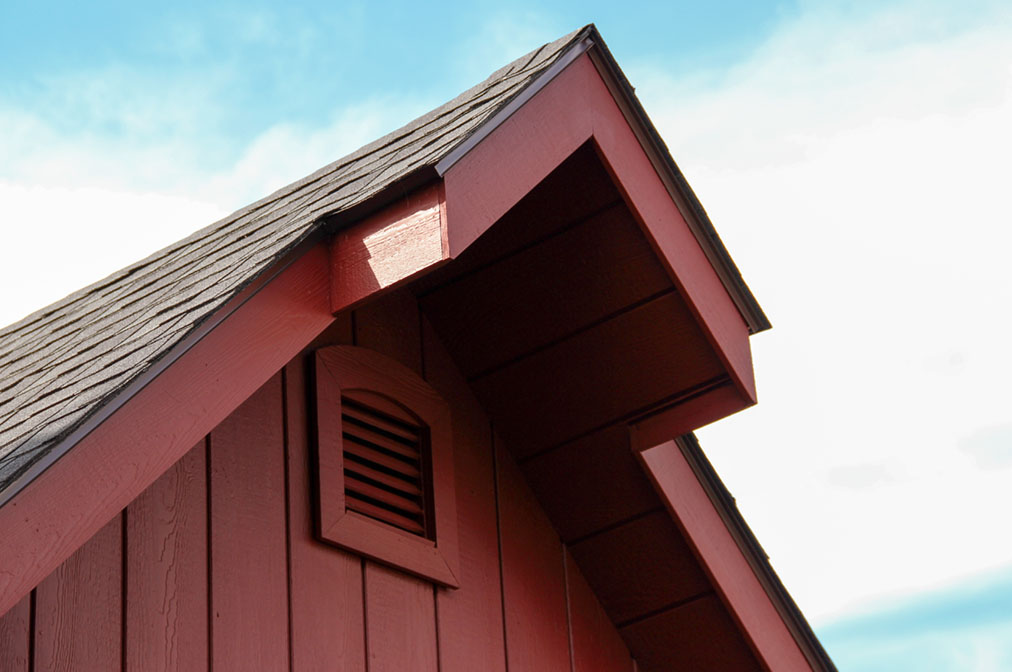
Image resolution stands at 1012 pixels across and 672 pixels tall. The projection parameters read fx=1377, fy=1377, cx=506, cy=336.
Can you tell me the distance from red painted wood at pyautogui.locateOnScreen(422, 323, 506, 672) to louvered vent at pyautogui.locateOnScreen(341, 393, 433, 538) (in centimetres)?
15

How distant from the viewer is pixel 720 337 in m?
3.74

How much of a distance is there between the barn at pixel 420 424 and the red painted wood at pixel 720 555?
0.04ft

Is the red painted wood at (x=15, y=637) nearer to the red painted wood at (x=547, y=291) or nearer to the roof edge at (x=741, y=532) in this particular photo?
the red painted wood at (x=547, y=291)

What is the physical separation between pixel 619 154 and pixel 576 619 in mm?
1481

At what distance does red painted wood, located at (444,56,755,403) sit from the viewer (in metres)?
3.01

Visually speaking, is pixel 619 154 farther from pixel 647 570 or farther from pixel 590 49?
pixel 647 570

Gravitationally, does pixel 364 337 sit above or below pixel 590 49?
below

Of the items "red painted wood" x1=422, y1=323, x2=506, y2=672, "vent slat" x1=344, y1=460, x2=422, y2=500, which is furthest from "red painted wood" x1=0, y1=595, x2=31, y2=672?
"red painted wood" x1=422, y1=323, x2=506, y2=672

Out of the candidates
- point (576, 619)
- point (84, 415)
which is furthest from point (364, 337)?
point (84, 415)

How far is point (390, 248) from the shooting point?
289 cm

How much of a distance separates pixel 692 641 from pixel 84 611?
2.16 m

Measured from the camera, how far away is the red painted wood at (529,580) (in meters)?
3.94

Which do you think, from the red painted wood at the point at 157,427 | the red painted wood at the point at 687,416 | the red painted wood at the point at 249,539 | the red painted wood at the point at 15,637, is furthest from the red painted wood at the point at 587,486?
the red painted wood at the point at 15,637

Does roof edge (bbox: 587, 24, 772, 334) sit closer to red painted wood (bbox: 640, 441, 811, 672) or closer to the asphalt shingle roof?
the asphalt shingle roof
